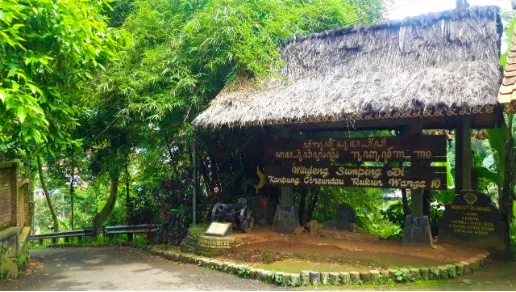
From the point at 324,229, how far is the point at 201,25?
183 inches

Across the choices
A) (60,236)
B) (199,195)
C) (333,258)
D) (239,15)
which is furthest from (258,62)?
(60,236)

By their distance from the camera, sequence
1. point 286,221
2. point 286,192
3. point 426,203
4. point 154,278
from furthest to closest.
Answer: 1. point 286,192
2. point 286,221
3. point 426,203
4. point 154,278

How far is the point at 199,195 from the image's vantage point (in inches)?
380

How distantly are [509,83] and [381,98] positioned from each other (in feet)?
5.47

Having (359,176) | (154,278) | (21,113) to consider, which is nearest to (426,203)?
(359,176)

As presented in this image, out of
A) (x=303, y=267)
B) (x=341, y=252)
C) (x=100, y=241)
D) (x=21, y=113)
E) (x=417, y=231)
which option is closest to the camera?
(x=21, y=113)

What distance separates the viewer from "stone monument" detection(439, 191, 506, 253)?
693cm

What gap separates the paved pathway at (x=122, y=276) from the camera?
628 centimetres

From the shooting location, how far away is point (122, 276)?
6.97m

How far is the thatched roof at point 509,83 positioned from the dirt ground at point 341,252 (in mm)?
2473

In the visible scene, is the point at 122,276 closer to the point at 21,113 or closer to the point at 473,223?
the point at 21,113

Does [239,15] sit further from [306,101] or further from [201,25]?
[306,101]

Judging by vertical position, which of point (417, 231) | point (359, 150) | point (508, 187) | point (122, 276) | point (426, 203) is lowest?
point (122, 276)

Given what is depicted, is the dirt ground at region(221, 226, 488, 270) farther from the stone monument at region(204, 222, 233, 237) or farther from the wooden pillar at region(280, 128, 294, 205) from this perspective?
the wooden pillar at region(280, 128, 294, 205)
